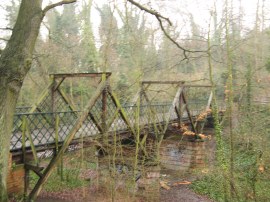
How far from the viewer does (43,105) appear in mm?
10180

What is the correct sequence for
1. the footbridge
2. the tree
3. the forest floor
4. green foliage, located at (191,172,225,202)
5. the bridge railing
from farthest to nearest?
green foliage, located at (191,172,225,202)
the forest floor
the bridge railing
the footbridge
the tree

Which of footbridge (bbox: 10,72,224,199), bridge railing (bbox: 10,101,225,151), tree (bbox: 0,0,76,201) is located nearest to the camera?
tree (bbox: 0,0,76,201)

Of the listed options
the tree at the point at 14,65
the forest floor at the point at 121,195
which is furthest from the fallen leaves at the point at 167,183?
the tree at the point at 14,65

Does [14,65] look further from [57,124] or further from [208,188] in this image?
[208,188]

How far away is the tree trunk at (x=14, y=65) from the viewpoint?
206 inches

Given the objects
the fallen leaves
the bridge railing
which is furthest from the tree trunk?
the fallen leaves

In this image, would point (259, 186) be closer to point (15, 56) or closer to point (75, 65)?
point (15, 56)

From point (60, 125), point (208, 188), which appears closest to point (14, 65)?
point (60, 125)

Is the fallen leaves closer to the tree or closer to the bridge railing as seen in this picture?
the bridge railing

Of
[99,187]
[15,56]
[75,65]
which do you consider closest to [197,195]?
[99,187]

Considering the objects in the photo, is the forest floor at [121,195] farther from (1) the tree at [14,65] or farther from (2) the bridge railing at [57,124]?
(1) the tree at [14,65]

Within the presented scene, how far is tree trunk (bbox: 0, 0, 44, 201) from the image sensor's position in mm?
5227

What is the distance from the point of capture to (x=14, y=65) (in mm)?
5246

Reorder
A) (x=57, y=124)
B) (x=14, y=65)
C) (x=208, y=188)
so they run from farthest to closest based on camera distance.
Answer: (x=208, y=188) < (x=57, y=124) < (x=14, y=65)
